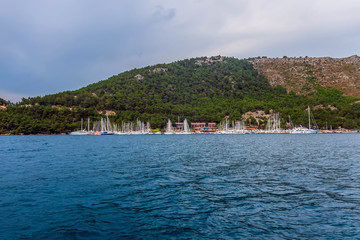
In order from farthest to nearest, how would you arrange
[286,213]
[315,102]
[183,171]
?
[315,102], [183,171], [286,213]

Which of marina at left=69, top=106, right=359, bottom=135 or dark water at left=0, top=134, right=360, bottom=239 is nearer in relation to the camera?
dark water at left=0, top=134, right=360, bottom=239

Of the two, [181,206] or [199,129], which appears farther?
[199,129]

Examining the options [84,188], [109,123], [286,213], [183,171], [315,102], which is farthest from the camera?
[315,102]

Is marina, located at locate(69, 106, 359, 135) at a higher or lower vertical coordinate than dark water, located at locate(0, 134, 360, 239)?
higher

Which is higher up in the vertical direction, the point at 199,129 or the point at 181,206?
the point at 199,129

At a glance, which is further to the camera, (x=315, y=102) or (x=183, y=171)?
(x=315, y=102)

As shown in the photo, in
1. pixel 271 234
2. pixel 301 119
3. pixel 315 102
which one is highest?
pixel 315 102

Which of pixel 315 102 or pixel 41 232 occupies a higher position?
pixel 315 102

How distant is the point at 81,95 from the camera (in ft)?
641

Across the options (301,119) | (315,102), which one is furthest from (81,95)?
(315,102)

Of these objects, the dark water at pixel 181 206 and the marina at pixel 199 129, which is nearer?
the dark water at pixel 181 206

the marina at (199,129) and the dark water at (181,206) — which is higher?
the marina at (199,129)

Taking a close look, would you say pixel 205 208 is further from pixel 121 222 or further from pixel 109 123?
pixel 109 123

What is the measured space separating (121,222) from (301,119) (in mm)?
169540
